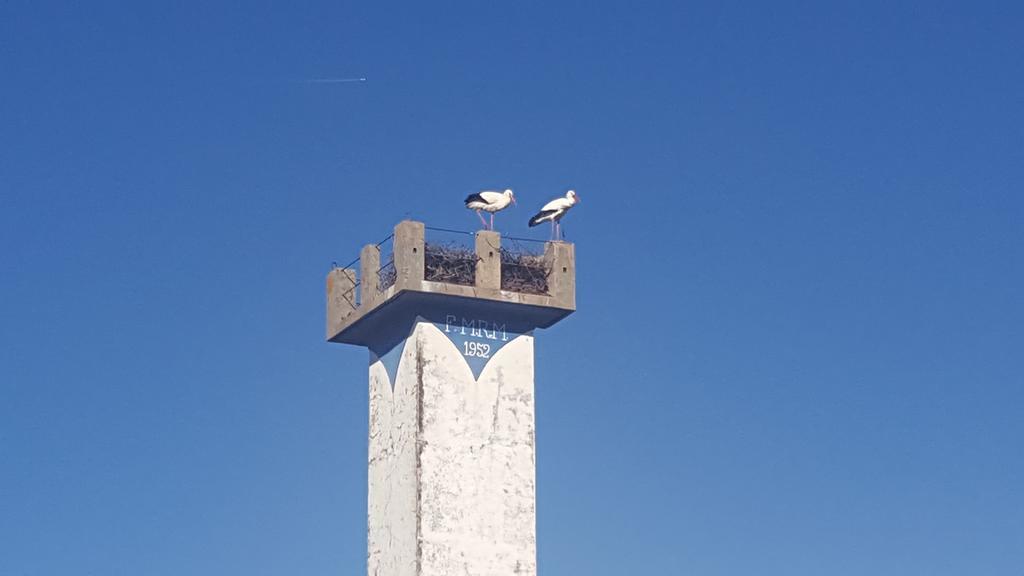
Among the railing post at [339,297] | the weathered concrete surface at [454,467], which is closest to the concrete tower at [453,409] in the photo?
the weathered concrete surface at [454,467]

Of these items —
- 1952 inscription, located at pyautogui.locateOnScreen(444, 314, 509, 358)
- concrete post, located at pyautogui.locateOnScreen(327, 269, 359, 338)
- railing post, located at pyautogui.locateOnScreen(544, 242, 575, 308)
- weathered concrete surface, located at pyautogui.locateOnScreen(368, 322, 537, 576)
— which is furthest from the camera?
concrete post, located at pyautogui.locateOnScreen(327, 269, 359, 338)

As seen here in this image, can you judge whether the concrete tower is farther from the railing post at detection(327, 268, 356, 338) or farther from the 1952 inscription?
the railing post at detection(327, 268, 356, 338)

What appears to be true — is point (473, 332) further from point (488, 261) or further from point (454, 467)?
point (454, 467)

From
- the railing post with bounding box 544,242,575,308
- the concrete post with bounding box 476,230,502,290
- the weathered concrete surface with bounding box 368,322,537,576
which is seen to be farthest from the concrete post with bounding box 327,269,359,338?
the railing post with bounding box 544,242,575,308

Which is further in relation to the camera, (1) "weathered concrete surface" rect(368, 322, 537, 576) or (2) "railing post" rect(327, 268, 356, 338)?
(2) "railing post" rect(327, 268, 356, 338)

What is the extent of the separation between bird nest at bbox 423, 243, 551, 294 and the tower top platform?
0.08 feet

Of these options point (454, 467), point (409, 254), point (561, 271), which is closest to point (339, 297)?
point (409, 254)

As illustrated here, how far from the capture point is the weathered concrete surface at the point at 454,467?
2191 inches

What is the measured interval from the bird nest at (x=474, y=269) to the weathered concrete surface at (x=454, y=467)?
1262mm

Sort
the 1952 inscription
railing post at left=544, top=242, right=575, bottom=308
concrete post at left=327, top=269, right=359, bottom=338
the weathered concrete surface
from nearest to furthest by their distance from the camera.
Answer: the weathered concrete surface < the 1952 inscription < railing post at left=544, top=242, right=575, bottom=308 < concrete post at left=327, top=269, right=359, bottom=338

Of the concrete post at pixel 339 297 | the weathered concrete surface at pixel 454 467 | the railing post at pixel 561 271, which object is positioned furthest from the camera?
the concrete post at pixel 339 297

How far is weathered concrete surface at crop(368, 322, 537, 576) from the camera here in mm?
55656

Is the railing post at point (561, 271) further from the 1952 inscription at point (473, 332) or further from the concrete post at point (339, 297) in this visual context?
the concrete post at point (339, 297)

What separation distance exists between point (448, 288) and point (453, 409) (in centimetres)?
287
